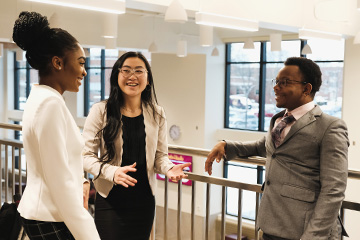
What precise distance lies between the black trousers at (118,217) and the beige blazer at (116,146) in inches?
2.4

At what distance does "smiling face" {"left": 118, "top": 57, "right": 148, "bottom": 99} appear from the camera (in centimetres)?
273

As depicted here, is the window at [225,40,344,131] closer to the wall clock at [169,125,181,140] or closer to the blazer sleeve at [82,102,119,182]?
the wall clock at [169,125,181,140]

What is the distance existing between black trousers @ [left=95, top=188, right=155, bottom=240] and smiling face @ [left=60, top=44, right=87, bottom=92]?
985 mm

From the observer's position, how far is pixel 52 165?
66.3 inches

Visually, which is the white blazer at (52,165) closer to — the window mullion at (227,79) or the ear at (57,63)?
the ear at (57,63)

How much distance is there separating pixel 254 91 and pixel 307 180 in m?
11.4

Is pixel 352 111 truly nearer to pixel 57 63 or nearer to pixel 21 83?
pixel 57 63

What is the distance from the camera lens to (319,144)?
87.4 inches

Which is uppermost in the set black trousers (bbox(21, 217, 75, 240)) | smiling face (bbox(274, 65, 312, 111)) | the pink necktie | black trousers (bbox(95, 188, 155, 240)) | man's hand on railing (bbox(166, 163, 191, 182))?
smiling face (bbox(274, 65, 312, 111))

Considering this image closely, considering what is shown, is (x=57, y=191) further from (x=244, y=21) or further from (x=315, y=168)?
(x=244, y=21)

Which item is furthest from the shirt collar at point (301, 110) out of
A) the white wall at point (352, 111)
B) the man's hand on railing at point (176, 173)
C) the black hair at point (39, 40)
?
the white wall at point (352, 111)

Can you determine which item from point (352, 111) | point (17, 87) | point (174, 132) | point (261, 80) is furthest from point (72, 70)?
point (17, 87)

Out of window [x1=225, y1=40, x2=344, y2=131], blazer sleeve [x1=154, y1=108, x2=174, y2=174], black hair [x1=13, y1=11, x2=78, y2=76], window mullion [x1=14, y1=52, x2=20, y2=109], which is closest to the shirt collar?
blazer sleeve [x1=154, y1=108, x2=174, y2=174]

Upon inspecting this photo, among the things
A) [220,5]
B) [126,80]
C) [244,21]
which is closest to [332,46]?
[220,5]
